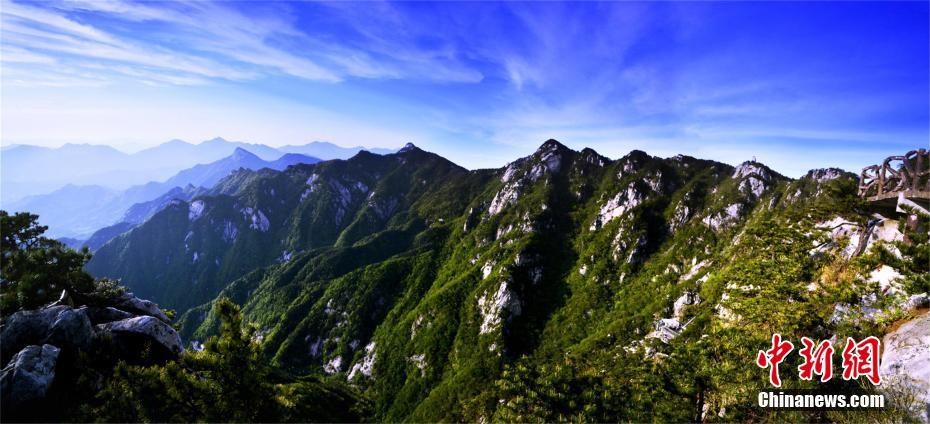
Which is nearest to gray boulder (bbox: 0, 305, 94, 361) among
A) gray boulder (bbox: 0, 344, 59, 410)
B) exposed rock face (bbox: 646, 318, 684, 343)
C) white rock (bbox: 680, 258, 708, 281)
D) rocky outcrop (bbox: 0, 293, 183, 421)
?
rocky outcrop (bbox: 0, 293, 183, 421)

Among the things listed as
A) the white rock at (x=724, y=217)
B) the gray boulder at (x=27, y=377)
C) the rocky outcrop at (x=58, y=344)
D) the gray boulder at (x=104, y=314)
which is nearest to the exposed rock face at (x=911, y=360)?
the rocky outcrop at (x=58, y=344)

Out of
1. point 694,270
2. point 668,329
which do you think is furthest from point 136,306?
point 694,270

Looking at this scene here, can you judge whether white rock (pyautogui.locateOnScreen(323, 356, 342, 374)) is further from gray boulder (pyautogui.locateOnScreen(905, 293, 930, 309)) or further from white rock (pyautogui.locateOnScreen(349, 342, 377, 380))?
gray boulder (pyautogui.locateOnScreen(905, 293, 930, 309))

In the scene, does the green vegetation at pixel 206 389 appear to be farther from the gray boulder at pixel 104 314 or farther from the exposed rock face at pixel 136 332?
the gray boulder at pixel 104 314

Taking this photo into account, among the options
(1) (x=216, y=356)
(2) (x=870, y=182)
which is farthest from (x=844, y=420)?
(1) (x=216, y=356)

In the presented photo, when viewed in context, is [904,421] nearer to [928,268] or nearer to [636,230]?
[928,268]

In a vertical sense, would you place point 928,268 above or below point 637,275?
above
